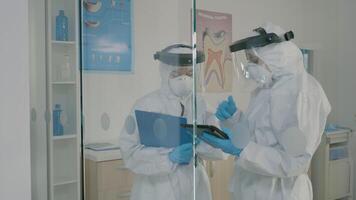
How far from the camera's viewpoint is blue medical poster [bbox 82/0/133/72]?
1.69 meters

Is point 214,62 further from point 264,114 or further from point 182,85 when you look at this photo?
point 264,114

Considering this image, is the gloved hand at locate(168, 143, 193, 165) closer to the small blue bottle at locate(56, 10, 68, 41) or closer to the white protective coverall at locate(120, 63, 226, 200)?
the white protective coverall at locate(120, 63, 226, 200)

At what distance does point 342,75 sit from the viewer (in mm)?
2400

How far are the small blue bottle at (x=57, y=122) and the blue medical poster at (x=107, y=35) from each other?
22 centimetres

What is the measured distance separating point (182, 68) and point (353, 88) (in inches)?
58.2

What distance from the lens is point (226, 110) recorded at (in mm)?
1446

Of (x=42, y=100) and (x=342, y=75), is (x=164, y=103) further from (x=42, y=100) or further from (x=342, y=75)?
(x=342, y=75)

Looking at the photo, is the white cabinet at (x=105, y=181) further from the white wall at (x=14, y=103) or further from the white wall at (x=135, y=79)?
the white wall at (x=14, y=103)

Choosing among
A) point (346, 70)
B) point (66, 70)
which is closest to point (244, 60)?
point (66, 70)

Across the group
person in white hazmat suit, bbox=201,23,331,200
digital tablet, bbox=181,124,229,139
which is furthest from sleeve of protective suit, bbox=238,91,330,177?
digital tablet, bbox=181,124,229,139

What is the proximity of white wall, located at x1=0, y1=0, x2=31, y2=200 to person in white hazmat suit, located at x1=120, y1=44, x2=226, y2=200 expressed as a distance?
422 mm

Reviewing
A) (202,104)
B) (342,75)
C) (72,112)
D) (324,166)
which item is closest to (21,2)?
(72,112)

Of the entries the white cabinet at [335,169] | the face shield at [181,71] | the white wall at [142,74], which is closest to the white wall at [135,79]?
the white wall at [142,74]

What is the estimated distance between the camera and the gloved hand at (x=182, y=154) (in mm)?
1395
